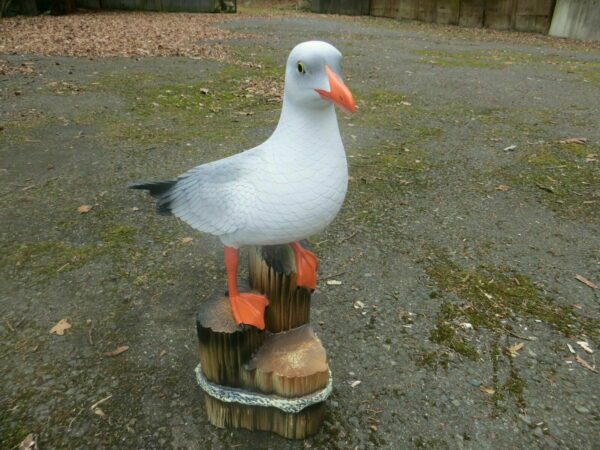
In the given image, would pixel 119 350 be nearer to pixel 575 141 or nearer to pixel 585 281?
pixel 585 281

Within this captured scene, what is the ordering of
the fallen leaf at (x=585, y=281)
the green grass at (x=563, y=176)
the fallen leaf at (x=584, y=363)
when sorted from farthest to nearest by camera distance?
the green grass at (x=563, y=176)
the fallen leaf at (x=585, y=281)
the fallen leaf at (x=584, y=363)

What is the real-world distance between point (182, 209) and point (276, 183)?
20.5 inches

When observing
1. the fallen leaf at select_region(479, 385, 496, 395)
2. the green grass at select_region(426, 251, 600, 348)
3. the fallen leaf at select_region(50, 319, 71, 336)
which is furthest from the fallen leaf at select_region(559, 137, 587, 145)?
the fallen leaf at select_region(50, 319, 71, 336)

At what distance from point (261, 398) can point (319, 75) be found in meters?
1.48

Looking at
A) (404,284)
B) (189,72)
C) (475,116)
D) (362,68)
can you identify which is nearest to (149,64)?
(189,72)

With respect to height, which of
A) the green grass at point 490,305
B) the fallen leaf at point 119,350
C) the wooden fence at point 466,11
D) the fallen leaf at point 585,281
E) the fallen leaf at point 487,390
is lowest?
the fallen leaf at point 487,390

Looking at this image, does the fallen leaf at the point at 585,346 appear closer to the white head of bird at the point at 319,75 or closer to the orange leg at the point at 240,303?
the orange leg at the point at 240,303

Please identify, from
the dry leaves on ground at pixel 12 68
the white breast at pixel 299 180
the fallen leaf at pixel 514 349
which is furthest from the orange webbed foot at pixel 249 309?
the dry leaves on ground at pixel 12 68

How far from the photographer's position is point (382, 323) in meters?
3.09

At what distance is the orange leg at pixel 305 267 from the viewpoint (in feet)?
7.26

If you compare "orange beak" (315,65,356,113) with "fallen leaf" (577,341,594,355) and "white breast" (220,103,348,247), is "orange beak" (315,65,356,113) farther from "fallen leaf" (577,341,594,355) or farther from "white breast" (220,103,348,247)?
"fallen leaf" (577,341,594,355)

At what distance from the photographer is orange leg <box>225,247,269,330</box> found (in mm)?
2145

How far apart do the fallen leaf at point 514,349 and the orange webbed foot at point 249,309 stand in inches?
64.5

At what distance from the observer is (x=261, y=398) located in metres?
2.21
